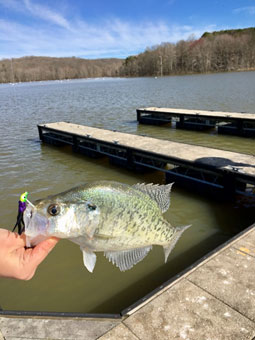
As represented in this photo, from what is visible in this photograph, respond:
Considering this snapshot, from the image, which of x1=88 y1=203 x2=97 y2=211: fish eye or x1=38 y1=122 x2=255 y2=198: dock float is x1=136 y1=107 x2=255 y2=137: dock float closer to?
x1=38 y1=122 x2=255 y2=198: dock float

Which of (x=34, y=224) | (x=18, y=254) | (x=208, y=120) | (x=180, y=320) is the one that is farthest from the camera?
(x=208, y=120)

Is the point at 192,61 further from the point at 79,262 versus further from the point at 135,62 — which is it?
the point at 79,262

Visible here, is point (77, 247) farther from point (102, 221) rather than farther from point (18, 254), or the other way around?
point (102, 221)

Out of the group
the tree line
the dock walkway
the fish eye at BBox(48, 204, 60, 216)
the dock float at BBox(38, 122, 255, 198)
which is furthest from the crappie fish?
the tree line

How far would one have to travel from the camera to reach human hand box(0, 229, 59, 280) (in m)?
1.79

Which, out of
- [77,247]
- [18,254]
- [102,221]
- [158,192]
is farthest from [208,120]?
[18,254]

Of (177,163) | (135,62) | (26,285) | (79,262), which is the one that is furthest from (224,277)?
(135,62)

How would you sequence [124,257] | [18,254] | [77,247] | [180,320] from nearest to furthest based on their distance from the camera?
1. [18,254]
2. [124,257]
3. [180,320]
4. [77,247]

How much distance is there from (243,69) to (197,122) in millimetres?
126017

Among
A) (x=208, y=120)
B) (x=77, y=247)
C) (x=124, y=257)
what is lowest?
(x=77, y=247)

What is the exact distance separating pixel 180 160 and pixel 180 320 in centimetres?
754

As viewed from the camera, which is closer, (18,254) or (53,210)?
(53,210)

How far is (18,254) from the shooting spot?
1845 mm

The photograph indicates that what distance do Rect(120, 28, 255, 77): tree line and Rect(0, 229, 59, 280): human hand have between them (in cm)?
14310
